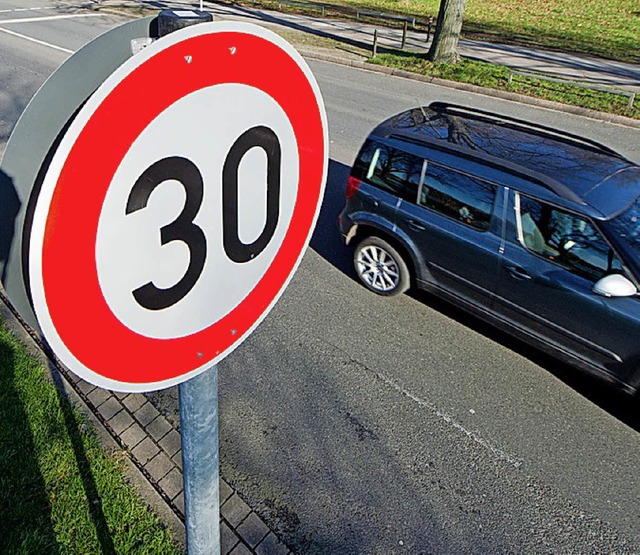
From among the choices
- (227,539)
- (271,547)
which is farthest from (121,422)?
(271,547)

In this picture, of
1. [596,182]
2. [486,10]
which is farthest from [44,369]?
[486,10]

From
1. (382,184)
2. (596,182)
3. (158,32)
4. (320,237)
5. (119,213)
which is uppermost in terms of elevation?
(158,32)

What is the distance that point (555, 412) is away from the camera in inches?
184

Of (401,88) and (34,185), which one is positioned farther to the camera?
(401,88)

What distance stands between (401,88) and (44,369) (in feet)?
39.0

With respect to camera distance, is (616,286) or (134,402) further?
(134,402)

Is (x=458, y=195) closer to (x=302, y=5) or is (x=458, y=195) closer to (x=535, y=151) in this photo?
(x=535, y=151)

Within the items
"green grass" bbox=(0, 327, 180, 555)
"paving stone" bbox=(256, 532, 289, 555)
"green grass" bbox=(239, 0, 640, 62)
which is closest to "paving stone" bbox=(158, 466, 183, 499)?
Answer: "green grass" bbox=(0, 327, 180, 555)

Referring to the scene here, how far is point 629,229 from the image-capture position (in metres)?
4.50

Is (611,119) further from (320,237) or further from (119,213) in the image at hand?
(119,213)

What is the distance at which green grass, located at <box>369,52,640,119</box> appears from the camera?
12.7m

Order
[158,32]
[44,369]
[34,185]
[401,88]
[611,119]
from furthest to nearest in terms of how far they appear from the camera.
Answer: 1. [401,88]
2. [611,119]
3. [44,369]
4. [158,32]
5. [34,185]

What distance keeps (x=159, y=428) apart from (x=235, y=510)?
0.90m

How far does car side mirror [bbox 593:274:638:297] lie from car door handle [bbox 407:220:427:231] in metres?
1.78
